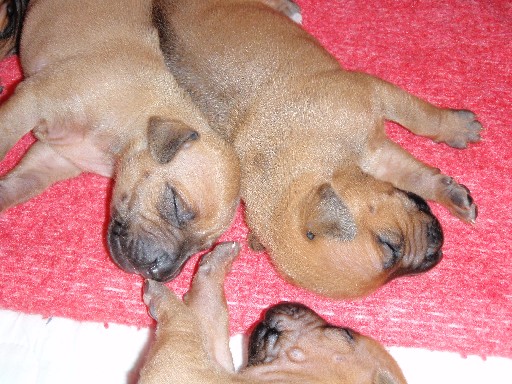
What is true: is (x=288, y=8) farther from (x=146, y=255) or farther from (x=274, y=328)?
(x=274, y=328)

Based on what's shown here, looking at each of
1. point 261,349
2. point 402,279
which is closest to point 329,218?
point 261,349

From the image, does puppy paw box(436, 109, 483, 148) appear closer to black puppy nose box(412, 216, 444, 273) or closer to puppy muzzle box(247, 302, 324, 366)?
black puppy nose box(412, 216, 444, 273)

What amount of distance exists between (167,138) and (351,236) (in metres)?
1.10

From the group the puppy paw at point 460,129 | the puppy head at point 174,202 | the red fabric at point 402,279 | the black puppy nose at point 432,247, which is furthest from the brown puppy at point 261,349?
the puppy paw at point 460,129

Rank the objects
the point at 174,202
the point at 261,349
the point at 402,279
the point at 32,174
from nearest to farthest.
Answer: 1. the point at 261,349
2. the point at 174,202
3. the point at 402,279
4. the point at 32,174

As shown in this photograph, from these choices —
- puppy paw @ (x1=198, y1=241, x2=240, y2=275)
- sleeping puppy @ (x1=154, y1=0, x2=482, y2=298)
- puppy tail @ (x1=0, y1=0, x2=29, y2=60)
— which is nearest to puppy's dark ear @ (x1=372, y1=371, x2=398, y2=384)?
sleeping puppy @ (x1=154, y1=0, x2=482, y2=298)

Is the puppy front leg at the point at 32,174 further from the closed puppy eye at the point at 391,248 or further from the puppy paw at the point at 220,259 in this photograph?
the closed puppy eye at the point at 391,248

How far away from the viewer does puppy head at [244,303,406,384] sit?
11.3 ft

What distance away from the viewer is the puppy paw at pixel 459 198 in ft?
13.3

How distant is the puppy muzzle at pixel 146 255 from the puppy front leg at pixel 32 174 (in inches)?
30.5

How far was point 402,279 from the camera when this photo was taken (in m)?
4.19

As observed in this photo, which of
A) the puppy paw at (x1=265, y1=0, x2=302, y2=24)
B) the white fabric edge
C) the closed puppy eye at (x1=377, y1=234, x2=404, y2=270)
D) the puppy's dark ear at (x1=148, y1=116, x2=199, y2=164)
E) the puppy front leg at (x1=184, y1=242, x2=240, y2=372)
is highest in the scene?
the puppy paw at (x1=265, y1=0, x2=302, y2=24)

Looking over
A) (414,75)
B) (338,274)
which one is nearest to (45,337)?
(338,274)

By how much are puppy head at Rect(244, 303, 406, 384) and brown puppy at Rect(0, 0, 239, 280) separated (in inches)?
24.9
